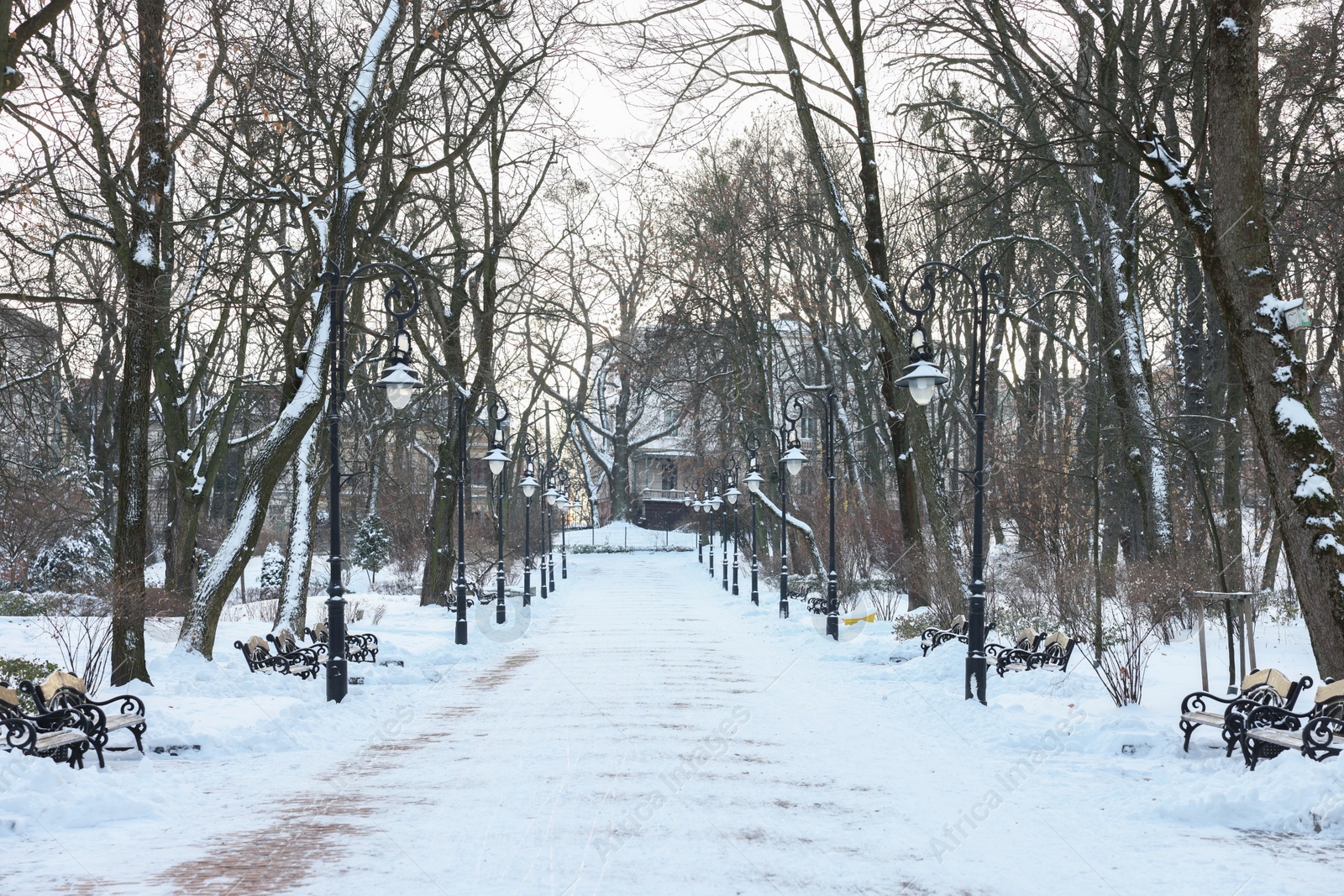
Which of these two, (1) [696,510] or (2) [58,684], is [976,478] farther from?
(1) [696,510]

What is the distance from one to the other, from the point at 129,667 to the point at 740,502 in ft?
119

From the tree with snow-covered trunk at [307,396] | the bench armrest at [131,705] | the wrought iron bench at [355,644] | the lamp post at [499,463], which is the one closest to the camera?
the bench armrest at [131,705]

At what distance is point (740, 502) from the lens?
47.8m

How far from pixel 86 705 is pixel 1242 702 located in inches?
366

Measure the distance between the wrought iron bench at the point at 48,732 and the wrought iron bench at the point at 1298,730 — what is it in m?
9.01

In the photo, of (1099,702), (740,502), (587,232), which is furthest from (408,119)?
(740,502)

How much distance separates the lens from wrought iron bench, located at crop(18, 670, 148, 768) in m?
9.02

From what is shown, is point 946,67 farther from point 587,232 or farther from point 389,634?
point 587,232

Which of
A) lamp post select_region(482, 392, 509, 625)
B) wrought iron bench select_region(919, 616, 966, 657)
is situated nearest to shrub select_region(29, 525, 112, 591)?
lamp post select_region(482, 392, 509, 625)

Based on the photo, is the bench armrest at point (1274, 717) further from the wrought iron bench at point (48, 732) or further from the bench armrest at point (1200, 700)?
the wrought iron bench at point (48, 732)

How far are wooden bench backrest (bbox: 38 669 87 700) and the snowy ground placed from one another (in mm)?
716

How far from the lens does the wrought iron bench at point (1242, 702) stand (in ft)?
28.8

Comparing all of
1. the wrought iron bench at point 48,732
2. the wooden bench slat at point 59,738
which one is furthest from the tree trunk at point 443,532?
the wooden bench slat at point 59,738

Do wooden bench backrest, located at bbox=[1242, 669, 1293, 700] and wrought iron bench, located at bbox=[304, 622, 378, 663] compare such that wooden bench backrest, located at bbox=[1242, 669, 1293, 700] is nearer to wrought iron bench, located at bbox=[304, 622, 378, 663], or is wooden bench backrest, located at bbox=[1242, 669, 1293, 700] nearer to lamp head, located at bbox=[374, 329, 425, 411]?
lamp head, located at bbox=[374, 329, 425, 411]
